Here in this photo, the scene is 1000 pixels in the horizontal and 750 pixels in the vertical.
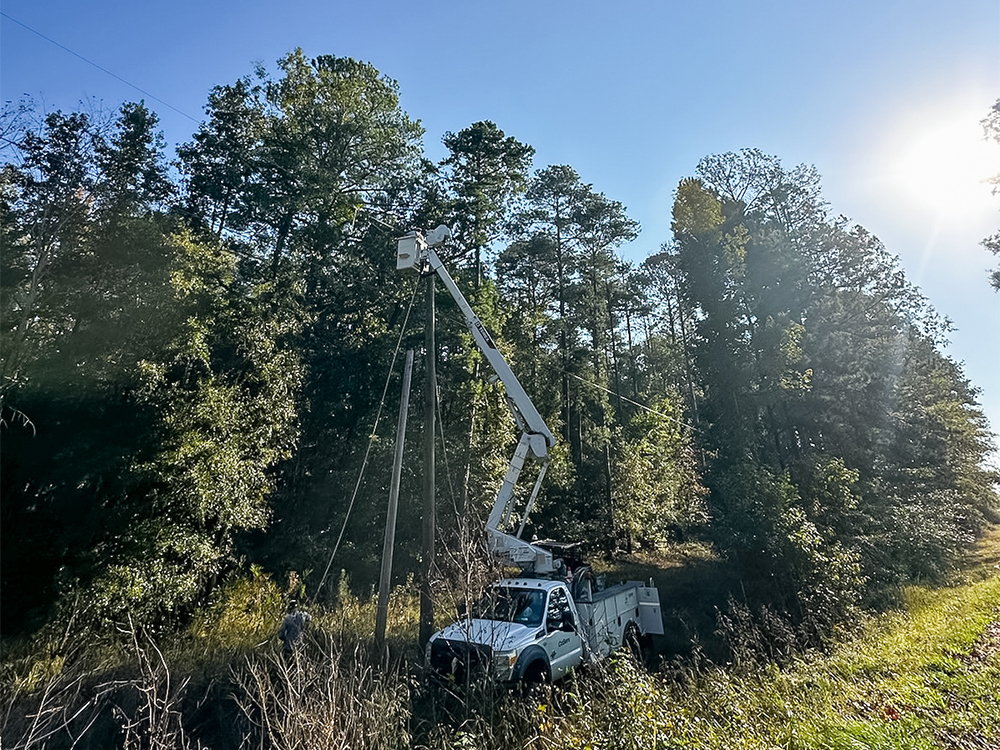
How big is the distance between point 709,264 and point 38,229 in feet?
74.6

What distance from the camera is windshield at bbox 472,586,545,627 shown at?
331 inches

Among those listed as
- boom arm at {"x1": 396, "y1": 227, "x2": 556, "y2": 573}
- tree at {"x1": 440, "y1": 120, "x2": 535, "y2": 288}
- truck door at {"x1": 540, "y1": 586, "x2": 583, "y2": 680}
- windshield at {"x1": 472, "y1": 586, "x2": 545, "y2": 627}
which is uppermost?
tree at {"x1": 440, "y1": 120, "x2": 535, "y2": 288}

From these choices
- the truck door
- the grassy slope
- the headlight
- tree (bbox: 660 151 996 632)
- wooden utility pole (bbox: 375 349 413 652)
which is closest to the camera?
the grassy slope

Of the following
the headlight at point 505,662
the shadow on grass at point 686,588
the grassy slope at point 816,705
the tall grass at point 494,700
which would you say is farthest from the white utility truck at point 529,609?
the shadow on grass at point 686,588

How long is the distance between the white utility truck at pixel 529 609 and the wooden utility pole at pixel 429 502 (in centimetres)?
112

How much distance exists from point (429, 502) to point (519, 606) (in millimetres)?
3160

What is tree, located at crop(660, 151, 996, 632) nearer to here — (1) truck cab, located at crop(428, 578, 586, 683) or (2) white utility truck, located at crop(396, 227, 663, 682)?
(2) white utility truck, located at crop(396, 227, 663, 682)

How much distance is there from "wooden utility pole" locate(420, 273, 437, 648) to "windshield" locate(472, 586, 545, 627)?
168 cm

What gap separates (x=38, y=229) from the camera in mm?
10406

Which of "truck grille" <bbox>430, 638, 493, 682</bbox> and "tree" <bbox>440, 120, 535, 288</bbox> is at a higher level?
"tree" <bbox>440, 120, 535, 288</bbox>

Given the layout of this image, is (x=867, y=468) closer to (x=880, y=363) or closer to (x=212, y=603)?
(x=880, y=363)

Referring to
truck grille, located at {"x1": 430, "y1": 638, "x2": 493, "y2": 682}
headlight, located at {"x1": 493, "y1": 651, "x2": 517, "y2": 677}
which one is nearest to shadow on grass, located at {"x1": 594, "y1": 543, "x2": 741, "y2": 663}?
headlight, located at {"x1": 493, "y1": 651, "x2": 517, "y2": 677}

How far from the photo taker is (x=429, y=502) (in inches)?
434

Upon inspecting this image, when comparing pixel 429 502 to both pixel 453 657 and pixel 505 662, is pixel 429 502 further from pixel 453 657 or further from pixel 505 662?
pixel 505 662
